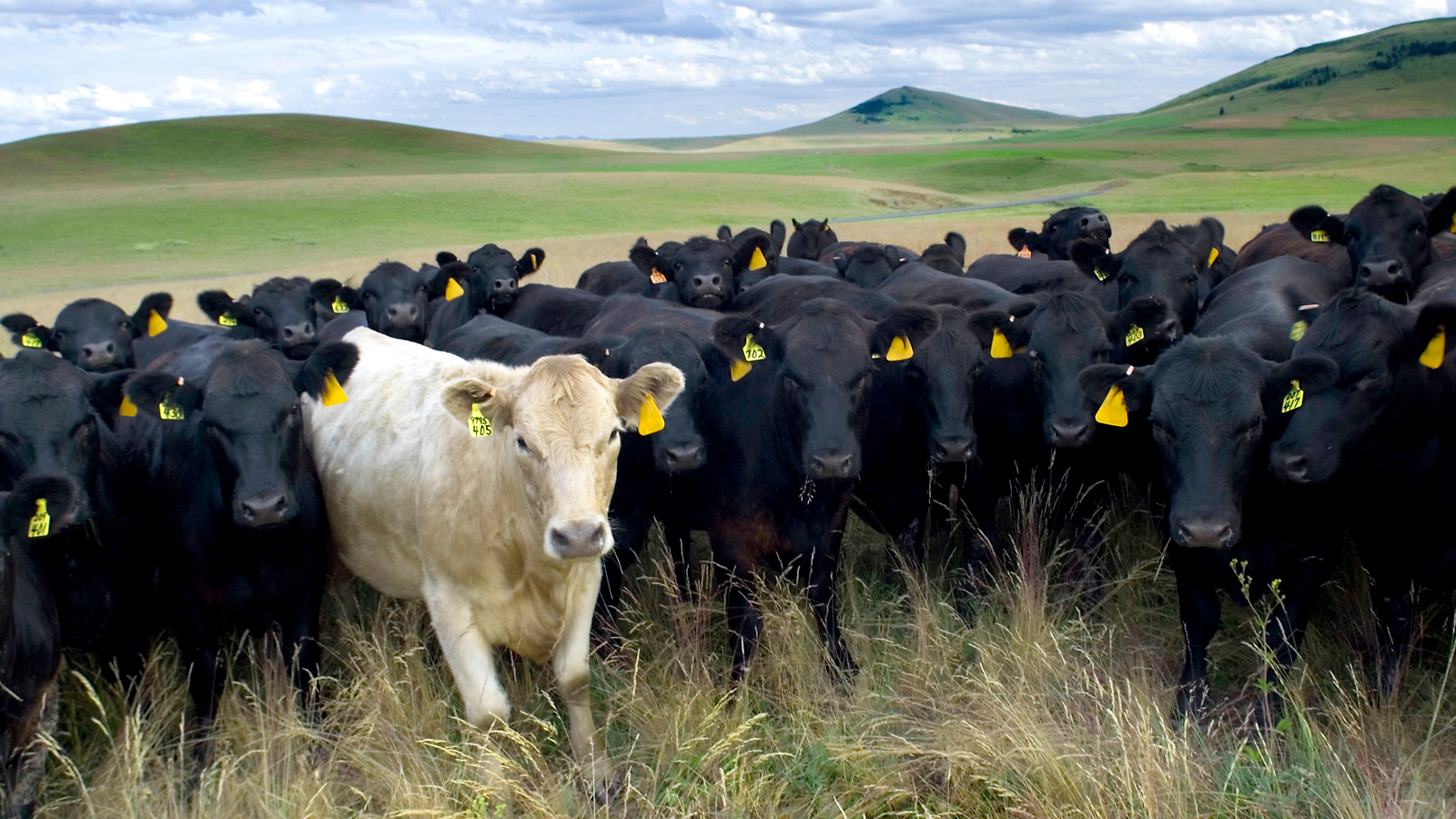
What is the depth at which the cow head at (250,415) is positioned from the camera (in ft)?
14.3

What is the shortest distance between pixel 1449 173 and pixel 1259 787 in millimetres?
45865

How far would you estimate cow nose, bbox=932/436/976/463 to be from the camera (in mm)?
5328

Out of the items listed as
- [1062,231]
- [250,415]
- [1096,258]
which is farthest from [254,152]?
[250,415]

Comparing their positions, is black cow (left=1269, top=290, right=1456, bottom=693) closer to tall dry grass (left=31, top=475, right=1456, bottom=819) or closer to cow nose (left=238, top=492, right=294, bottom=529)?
tall dry grass (left=31, top=475, right=1456, bottom=819)

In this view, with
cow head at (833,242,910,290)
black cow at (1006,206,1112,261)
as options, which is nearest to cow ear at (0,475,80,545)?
cow head at (833,242,910,290)

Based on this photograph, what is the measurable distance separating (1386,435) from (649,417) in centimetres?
311

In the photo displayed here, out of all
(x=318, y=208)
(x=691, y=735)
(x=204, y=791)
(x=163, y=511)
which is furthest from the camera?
(x=318, y=208)

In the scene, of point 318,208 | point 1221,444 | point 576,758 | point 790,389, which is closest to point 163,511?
point 576,758

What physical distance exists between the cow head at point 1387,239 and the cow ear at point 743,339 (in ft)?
14.0

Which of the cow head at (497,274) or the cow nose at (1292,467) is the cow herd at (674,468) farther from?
the cow head at (497,274)

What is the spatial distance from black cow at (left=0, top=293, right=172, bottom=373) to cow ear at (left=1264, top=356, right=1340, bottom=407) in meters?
7.99

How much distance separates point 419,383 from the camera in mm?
5137

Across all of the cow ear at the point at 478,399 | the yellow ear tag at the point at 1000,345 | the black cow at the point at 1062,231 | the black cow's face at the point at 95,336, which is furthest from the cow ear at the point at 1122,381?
the black cow's face at the point at 95,336

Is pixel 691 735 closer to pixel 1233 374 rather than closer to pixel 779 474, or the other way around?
pixel 779 474
